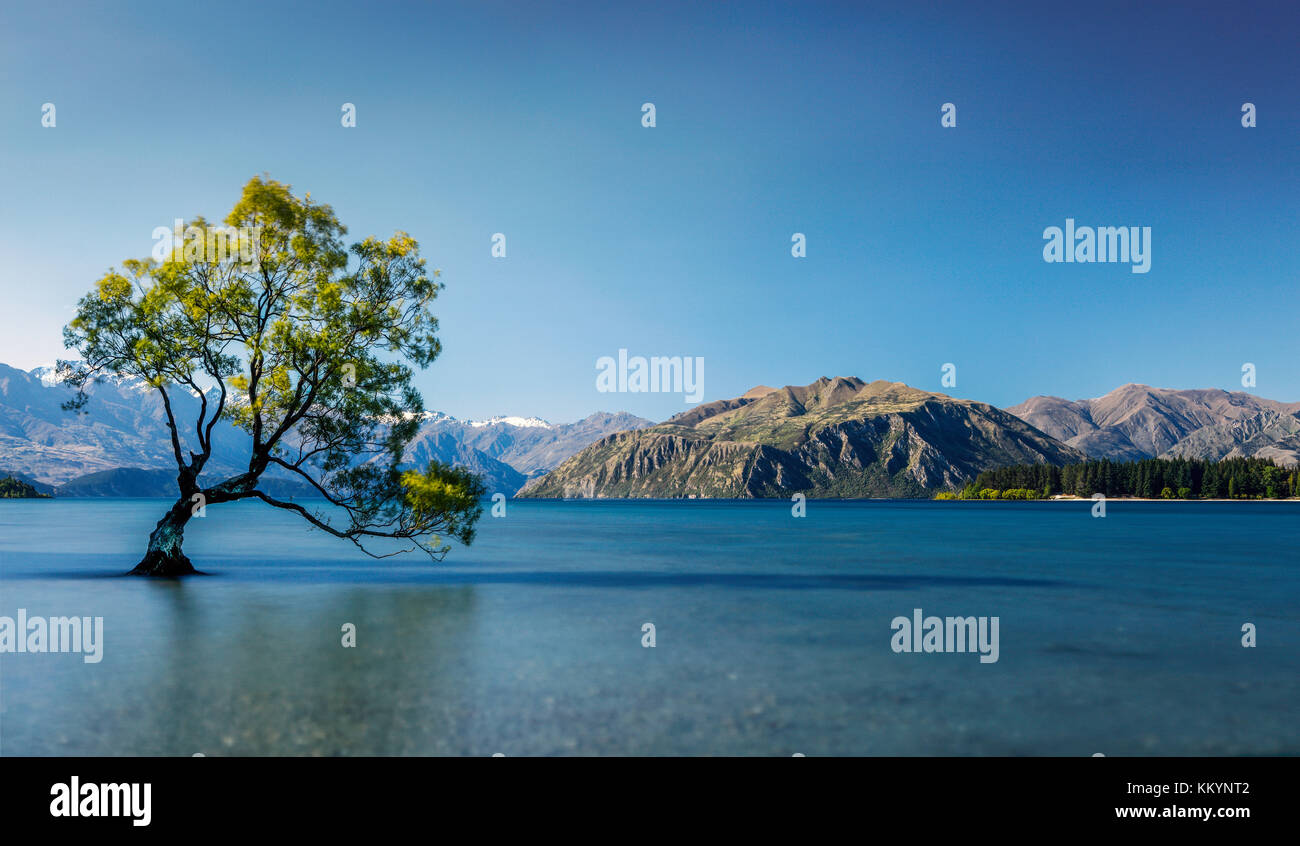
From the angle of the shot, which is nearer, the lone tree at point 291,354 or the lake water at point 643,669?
the lake water at point 643,669

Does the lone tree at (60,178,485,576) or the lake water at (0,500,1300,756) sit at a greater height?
the lone tree at (60,178,485,576)

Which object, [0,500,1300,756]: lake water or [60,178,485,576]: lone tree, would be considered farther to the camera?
[60,178,485,576]: lone tree

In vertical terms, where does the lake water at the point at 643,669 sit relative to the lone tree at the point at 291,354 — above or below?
below

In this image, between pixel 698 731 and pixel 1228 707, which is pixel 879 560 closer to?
pixel 1228 707

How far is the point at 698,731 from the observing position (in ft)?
50.0

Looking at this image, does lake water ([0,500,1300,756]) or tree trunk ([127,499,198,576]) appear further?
tree trunk ([127,499,198,576])

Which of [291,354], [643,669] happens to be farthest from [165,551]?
[643,669]

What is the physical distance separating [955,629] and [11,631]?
33.0 metres

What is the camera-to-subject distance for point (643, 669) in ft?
69.8

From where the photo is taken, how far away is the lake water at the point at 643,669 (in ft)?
49.1

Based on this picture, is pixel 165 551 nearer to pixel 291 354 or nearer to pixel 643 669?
pixel 291 354

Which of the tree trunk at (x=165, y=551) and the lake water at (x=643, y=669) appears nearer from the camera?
the lake water at (x=643, y=669)

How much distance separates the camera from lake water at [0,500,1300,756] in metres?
15.0

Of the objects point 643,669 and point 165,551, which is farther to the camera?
point 165,551
